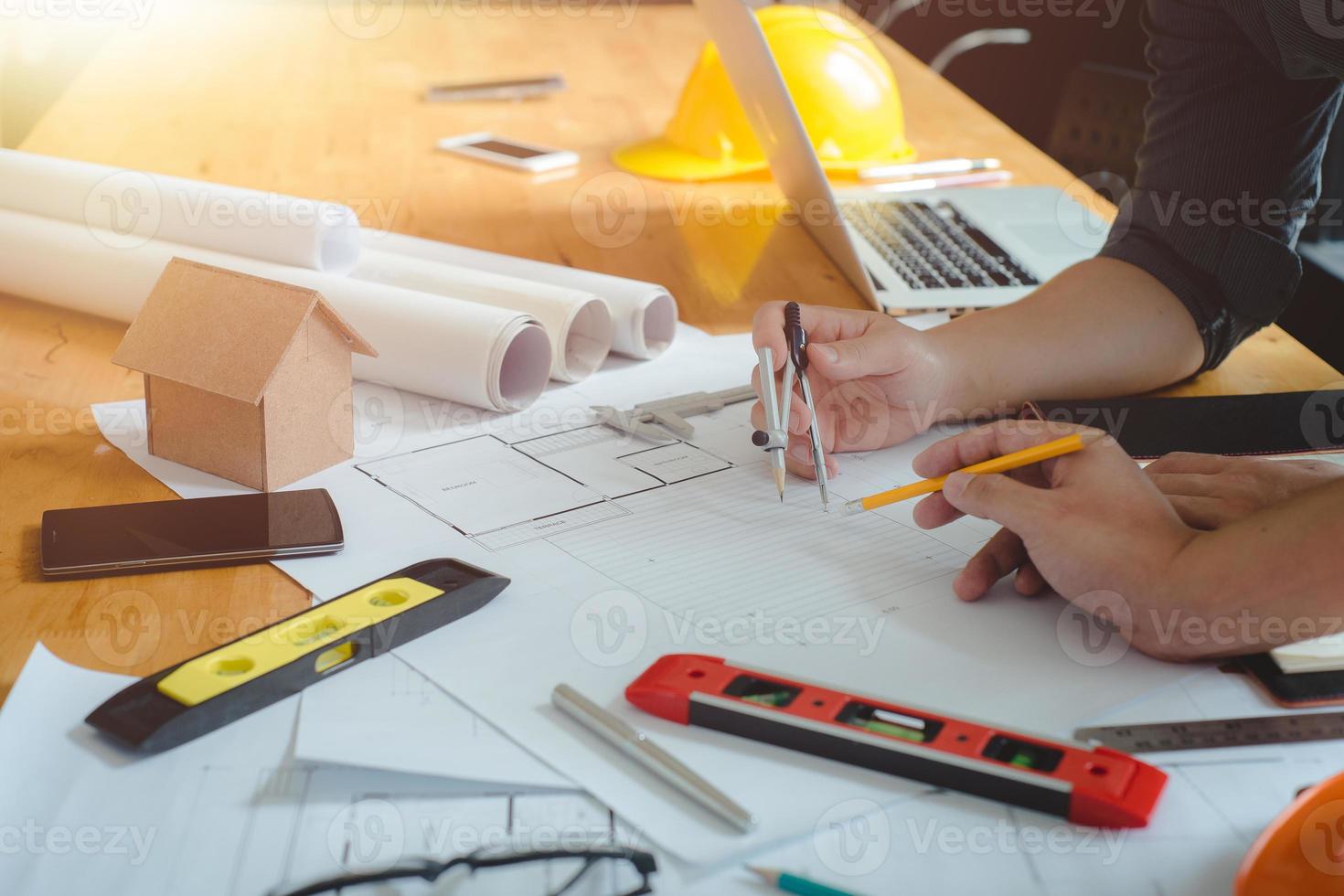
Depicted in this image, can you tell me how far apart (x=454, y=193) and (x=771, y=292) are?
20.1 inches

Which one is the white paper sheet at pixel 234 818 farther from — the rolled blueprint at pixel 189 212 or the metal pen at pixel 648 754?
the rolled blueprint at pixel 189 212

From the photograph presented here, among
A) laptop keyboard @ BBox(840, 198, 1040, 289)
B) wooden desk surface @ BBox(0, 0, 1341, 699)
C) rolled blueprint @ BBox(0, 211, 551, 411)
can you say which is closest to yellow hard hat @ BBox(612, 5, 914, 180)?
wooden desk surface @ BBox(0, 0, 1341, 699)

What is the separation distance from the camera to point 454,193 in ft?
5.23

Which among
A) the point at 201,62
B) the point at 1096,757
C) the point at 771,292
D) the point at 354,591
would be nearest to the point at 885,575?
the point at 1096,757

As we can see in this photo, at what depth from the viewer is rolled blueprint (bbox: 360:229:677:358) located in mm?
1125

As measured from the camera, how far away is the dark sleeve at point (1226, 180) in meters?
1.08

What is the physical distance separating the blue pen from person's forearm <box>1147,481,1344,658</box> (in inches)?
11.5

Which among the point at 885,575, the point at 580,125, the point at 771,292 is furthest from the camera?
the point at 580,125

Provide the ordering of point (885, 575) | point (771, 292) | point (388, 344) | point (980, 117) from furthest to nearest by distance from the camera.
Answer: point (980, 117), point (771, 292), point (388, 344), point (885, 575)

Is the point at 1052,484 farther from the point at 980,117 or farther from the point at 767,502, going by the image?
the point at 980,117

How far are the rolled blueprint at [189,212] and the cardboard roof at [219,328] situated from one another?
222 millimetres

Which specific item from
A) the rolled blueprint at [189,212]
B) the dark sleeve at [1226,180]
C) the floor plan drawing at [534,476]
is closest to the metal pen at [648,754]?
the floor plan drawing at [534,476]

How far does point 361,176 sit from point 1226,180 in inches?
43.0

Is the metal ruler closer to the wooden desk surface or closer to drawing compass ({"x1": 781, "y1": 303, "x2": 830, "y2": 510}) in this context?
drawing compass ({"x1": 781, "y1": 303, "x2": 830, "y2": 510})
